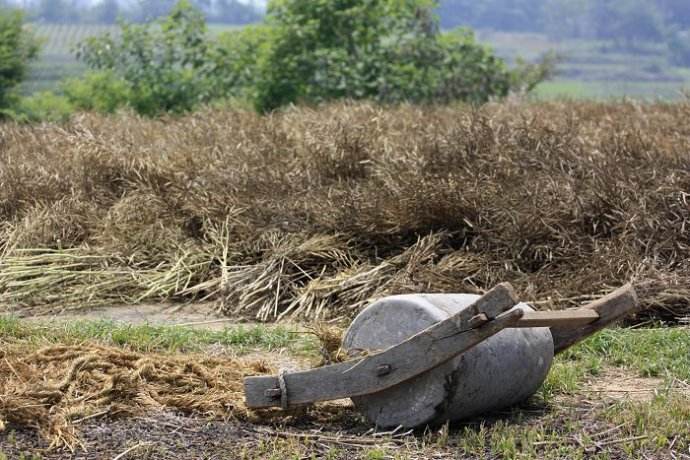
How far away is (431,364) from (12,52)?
17167mm

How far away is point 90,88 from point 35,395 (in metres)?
17.1

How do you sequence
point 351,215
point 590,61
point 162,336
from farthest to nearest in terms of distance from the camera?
point 590,61 → point 351,215 → point 162,336

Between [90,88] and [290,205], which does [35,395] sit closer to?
[290,205]

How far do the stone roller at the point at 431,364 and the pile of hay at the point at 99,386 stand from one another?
1.26 feet

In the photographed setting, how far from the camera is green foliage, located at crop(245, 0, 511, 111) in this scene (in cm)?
1812

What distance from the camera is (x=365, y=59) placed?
60.6 ft

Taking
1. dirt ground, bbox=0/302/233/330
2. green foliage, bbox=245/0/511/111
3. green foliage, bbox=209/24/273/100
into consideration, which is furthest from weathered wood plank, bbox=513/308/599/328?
green foliage, bbox=209/24/273/100

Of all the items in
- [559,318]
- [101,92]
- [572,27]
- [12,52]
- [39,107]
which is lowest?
[572,27]

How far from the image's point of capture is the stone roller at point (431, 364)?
5.00 m

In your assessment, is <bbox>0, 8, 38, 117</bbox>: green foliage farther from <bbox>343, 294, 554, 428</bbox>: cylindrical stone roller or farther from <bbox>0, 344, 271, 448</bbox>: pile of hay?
<bbox>343, 294, 554, 428</bbox>: cylindrical stone roller

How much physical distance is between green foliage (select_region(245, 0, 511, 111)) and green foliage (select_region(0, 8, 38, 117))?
4.61 metres

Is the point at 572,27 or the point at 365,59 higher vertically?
the point at 365,59

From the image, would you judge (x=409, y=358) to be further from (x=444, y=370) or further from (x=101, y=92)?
(x=101, y=92)

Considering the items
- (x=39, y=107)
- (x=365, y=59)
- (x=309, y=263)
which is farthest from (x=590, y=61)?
(x=309, y=263)
